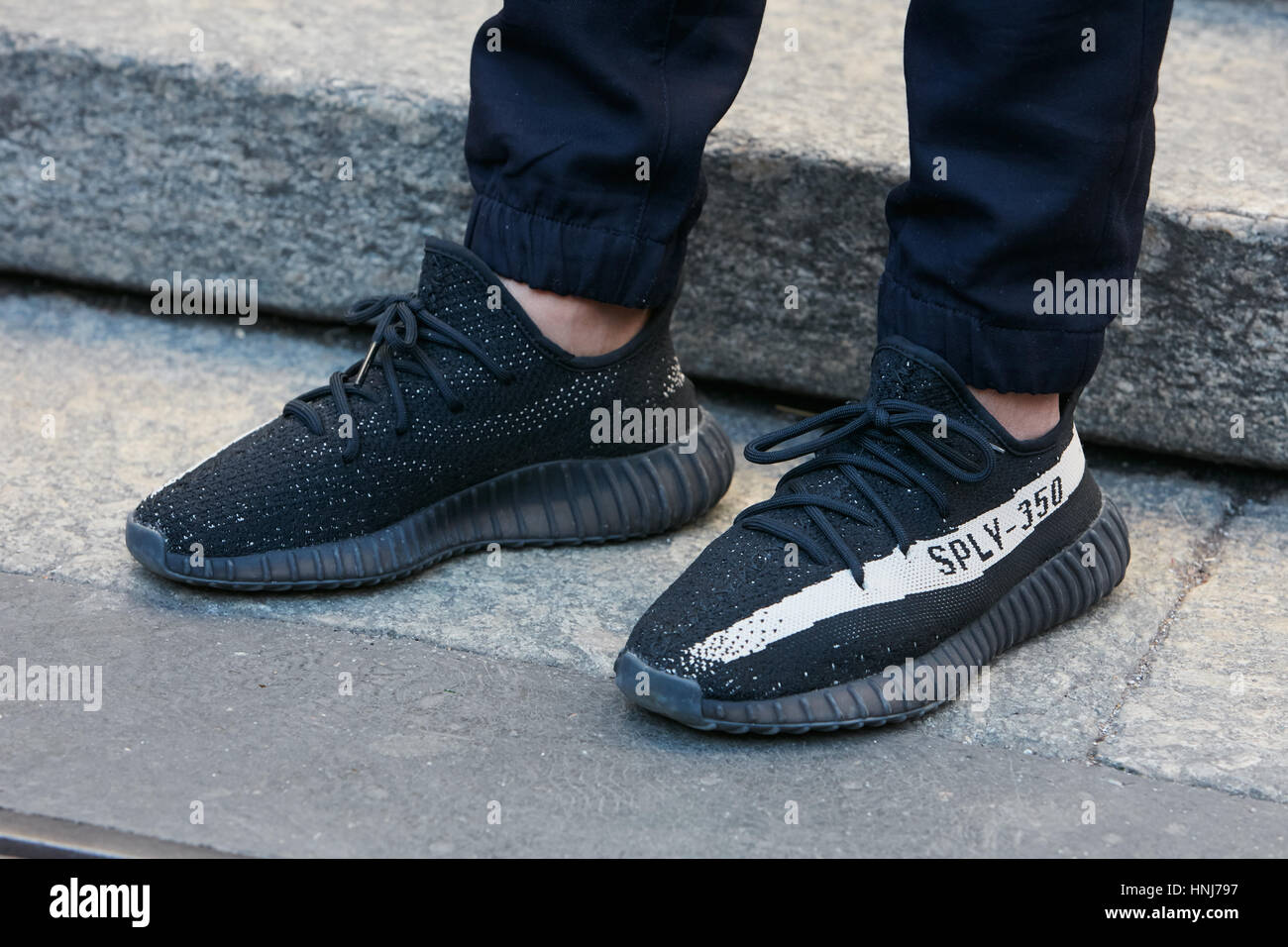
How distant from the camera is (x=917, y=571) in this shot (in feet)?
3.64

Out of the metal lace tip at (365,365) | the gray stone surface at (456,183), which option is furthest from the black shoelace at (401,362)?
the gray stone surface at (456,183)

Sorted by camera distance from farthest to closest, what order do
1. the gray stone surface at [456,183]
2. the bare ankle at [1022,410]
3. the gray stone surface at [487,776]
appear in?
the gray stone surface at [456,183]
the bare ankle at [1022,410]
the gray stone surface at [487,776]

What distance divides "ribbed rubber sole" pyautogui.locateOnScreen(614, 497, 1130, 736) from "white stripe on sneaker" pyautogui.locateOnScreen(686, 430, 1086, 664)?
0.04 m

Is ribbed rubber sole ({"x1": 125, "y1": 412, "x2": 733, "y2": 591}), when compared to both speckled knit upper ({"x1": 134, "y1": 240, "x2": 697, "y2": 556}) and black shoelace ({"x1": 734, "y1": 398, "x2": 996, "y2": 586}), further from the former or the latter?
black shoelace ({"x1": 734, "y1": 398, "x2": 996, "y2": 586})

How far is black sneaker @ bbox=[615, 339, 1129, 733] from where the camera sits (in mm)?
1038

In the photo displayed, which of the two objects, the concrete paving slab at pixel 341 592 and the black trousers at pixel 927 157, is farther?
the concrete paving slab at pixel 341 592

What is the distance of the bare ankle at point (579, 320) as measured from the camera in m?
1.26

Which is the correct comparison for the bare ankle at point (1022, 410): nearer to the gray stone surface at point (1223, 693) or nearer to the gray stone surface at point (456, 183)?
the gray stone surface at point (1223, 693)

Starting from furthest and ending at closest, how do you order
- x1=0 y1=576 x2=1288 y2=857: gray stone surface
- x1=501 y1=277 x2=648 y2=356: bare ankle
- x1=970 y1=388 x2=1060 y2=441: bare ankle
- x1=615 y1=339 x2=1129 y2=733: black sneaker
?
x1=501 y1=277 x2=648 y2=356: bare ankle, x1=970 y1=388 x2=1060 y2=441: bare ankle, x1=615 y1=339 x2=1129 y2=733: black sneaker, x1=0 y1=576 x2=1288 y2=857: gray stone surface

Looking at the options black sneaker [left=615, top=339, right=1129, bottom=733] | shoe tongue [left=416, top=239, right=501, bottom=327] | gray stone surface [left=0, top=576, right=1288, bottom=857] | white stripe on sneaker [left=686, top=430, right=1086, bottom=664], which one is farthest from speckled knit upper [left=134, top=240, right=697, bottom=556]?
white stripe on sneaker [left=686, top=430, right=1086, bottom=664]

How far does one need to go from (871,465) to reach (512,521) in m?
0.38

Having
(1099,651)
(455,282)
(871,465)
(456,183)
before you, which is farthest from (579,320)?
(1099,651)

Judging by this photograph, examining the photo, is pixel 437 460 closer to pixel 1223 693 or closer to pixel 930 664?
pixel 930 664

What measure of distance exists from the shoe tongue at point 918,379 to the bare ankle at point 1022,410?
0.11ft
